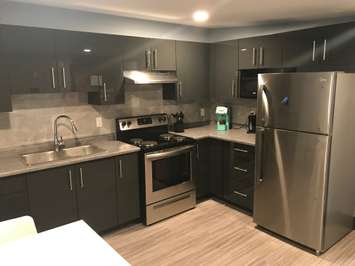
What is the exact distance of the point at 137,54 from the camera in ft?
10.5

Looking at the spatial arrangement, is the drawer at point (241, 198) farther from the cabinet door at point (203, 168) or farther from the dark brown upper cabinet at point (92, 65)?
the dark brown upper cabinet at point (92, 65)

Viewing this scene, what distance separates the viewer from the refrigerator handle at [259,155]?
9.39ft

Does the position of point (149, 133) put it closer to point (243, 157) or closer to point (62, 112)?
point (62, 112)

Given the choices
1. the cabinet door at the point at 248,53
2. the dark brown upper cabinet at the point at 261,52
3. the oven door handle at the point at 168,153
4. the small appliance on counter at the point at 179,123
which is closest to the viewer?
the oven door handle at the point at 168,153

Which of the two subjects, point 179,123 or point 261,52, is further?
point 179,123

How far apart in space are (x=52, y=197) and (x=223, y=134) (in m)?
2.10

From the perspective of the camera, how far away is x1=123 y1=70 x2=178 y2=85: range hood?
314 cm

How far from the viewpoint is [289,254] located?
104 inches

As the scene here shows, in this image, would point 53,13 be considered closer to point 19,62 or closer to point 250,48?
point 19,62

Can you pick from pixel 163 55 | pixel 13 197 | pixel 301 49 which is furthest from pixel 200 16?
pixel 13 197

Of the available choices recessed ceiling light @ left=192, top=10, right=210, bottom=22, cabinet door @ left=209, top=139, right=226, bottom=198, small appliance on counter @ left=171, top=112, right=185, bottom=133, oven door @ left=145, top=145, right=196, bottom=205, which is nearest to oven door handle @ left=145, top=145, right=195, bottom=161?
oven door @ left=145, top=145, right=196, bottom=205

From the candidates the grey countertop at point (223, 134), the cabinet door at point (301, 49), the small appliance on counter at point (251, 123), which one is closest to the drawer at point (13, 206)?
the grey countertop at point (223, 134)

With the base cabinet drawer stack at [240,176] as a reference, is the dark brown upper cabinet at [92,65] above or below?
above

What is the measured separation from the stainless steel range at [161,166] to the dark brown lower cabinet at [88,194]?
0.13 metres
